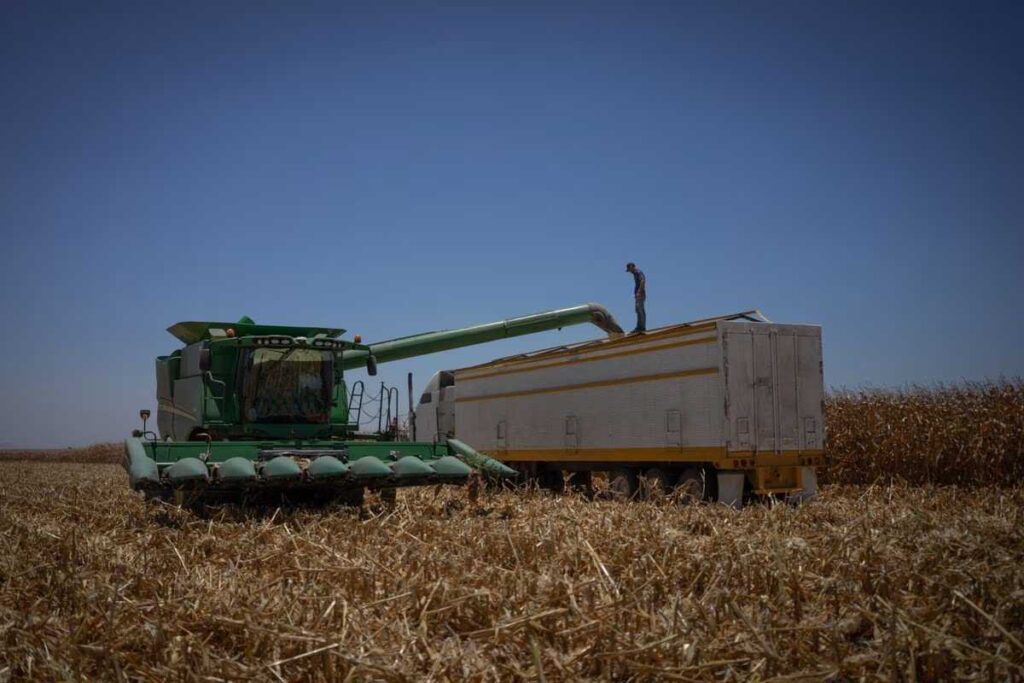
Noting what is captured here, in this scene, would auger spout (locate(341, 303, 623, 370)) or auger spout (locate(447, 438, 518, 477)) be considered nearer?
auger spout (locate(447, 438, 518, 477))

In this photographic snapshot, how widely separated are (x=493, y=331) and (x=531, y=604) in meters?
15.7

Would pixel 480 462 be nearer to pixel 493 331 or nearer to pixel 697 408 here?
pixel 697 408

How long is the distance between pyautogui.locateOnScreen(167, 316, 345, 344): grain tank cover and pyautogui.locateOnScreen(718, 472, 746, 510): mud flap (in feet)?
20.7

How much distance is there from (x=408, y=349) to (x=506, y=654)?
15272mm

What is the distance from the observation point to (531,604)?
505 cm

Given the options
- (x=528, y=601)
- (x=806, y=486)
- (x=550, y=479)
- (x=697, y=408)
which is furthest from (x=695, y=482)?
(x=528, y=601)

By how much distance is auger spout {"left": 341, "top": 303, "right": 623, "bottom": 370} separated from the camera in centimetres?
1939

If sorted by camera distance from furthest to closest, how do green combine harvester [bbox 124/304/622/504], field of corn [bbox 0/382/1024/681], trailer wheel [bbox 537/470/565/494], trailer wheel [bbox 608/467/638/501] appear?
trailer wheel [bbox 537/470/565/494] < trailer wheel [bbox 608/467/638/501] < green combine harvester [bbox 124/304/622/504] < field of corn [bbox 0/382/1024/681]

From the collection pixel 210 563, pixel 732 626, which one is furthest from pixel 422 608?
pixel 210 563

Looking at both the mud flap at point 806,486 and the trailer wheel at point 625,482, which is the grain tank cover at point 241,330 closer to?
the trailer wheel at point 625,482

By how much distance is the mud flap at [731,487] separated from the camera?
13578mm

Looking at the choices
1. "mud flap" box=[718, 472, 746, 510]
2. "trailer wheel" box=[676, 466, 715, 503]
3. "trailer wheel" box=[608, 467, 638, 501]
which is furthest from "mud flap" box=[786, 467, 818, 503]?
"trailer wheel" box=[608, 467, 638, 501]

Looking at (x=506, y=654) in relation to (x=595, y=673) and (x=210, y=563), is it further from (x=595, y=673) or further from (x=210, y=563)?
(x=210, y=563)

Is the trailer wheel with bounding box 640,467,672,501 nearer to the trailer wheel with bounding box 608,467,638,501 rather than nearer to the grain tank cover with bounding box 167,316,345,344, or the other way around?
the trailer wheel with bounding box 608,467,638,501
